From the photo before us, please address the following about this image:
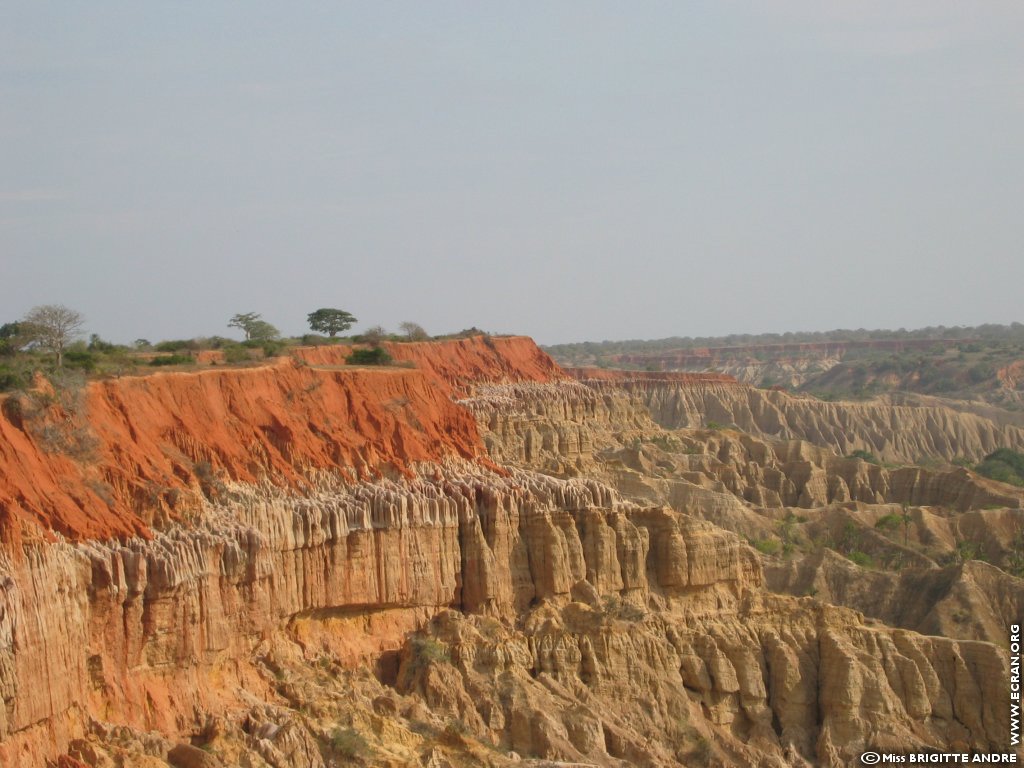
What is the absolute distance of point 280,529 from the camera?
36156mm

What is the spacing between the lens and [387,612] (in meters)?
39.5

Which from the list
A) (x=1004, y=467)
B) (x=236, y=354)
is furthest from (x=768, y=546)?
(x=1004, y=467)

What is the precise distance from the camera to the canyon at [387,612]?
29922 millimetres

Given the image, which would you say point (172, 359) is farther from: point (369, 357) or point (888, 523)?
point (888, 523)

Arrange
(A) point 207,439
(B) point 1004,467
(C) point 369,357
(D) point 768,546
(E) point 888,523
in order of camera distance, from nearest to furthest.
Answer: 1. (A) point 207,439
2. (C) point 369,357
3. (D) point 768,546
4. (E) point 888,523
5. (B) point 1004,467

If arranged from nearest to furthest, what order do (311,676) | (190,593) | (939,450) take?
(190,593), (311,676), (939,450)

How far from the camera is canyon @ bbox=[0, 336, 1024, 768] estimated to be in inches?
1178

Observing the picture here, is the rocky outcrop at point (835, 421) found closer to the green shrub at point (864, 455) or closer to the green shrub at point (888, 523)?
the green shrub at point (864, 455)

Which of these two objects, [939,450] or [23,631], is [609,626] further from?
[939,450]

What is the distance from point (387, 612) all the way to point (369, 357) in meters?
20.5

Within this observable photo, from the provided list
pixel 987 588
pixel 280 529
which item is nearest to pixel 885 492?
pixel 987 588

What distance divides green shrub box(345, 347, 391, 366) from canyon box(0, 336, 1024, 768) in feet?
13.5

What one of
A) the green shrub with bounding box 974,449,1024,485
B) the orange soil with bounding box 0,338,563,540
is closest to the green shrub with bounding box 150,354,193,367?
the orange soil with bounding box 0,338,563,540

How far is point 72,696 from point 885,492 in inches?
2514
